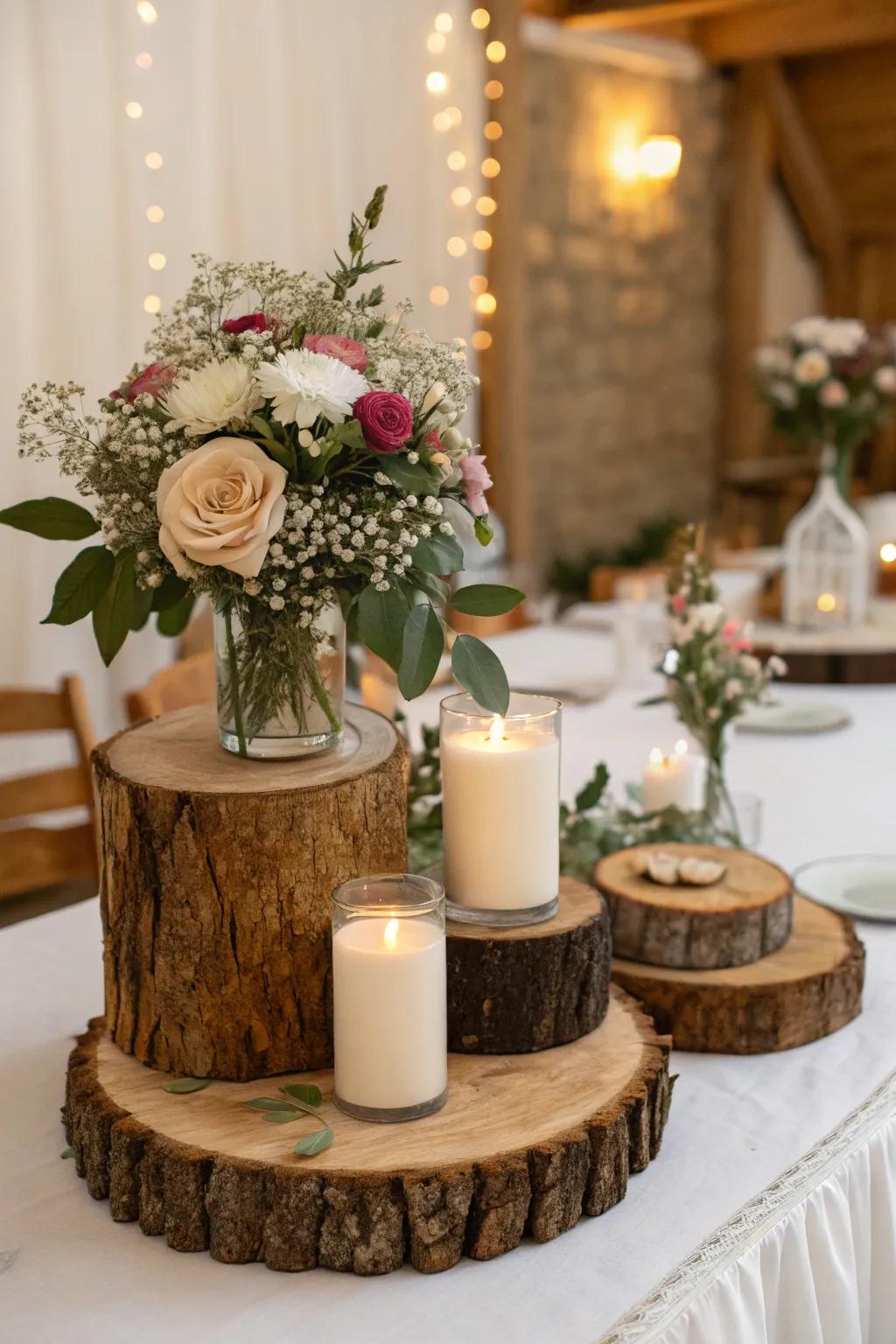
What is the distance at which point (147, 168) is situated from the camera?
12.5 feet

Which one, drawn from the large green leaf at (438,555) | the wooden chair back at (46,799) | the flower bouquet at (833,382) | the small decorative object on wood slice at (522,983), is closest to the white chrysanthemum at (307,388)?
the large green leaf at (438,555)

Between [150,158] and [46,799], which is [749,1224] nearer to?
[46,799]

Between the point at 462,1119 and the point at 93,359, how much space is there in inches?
124

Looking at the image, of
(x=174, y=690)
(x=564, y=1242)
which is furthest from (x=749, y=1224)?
(x=174, y=690)

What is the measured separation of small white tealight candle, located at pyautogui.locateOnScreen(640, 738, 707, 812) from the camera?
5.40ft

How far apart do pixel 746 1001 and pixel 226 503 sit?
0.63 meters

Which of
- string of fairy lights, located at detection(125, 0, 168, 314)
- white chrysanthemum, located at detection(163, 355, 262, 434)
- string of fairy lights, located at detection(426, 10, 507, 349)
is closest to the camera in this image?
white chrysanthemum, located at detection(163, 355, 262, 434)

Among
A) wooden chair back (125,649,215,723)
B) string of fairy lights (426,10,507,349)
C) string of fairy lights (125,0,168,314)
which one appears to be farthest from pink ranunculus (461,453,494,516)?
string of fairy lights (426,10,507,349)

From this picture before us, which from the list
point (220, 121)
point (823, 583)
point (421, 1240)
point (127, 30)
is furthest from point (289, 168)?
point (421, 1240)

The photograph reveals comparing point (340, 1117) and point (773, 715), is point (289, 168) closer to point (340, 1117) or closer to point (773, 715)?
point (773, 715)

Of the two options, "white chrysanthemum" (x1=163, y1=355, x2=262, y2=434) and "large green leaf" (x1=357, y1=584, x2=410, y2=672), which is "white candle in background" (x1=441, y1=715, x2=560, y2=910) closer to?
"large green leaf" (x1=357, y1=584, x2=410, y2=672)

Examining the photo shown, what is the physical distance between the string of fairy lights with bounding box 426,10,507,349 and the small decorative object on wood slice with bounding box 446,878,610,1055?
13.5 feet

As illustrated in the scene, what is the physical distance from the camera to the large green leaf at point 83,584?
42.0 inches

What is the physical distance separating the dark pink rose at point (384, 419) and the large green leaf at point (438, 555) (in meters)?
0.09
